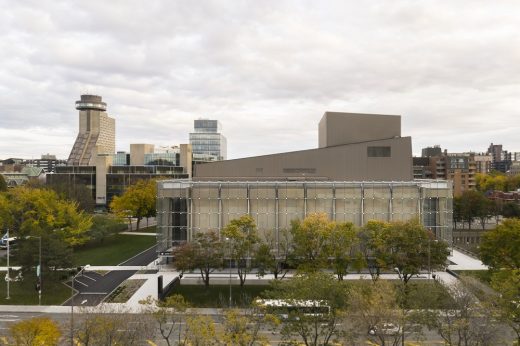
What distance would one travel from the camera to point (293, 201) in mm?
62000

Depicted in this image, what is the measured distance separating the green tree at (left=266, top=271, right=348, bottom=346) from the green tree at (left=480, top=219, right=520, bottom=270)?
27133mm

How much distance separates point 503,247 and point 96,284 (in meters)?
49.4

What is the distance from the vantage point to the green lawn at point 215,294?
47.1m

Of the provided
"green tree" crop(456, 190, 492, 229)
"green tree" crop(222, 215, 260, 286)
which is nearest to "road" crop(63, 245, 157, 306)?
"green tree" crop(222, 215, 260, 286)

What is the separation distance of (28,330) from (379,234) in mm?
36280

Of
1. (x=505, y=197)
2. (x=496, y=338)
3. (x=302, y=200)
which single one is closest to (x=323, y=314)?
(x=496, y=338)

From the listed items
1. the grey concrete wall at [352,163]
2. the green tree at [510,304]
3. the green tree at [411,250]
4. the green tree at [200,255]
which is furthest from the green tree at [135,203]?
the green tree at [510,304]

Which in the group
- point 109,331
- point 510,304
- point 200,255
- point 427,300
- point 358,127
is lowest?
point 109,331

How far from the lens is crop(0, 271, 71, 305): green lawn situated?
47.9 m

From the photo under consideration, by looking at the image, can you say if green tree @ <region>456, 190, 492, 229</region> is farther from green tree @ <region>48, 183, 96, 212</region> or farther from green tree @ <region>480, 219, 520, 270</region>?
Result: green tree @ <region>48, 183, 96, 212</region>

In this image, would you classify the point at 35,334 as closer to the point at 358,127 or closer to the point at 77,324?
the point at 77,324

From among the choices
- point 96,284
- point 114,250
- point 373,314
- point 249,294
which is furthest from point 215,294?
point 114,250

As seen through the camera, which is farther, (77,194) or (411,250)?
(77,194)

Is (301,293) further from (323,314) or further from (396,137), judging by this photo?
(396,137)
